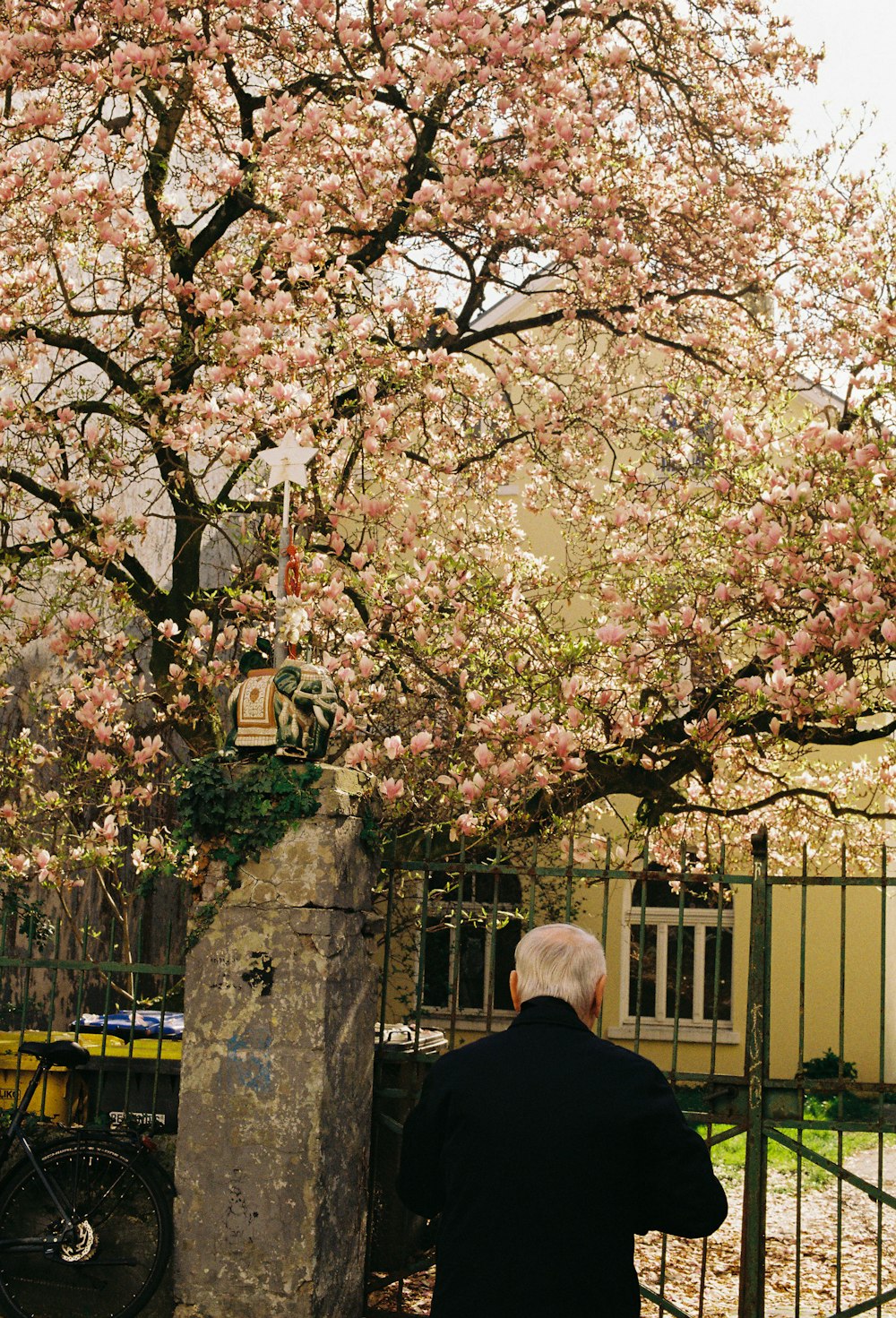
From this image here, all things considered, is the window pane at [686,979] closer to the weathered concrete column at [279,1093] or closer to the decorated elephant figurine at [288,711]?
the weathered concrete column at [279,1093]

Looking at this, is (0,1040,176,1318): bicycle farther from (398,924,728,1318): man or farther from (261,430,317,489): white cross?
(398,924,728,1318): man

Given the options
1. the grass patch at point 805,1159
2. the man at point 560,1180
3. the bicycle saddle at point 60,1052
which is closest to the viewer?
the man at point 560,1180

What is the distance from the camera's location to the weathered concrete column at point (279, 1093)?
202 inches

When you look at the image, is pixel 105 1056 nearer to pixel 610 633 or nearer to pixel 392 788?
pixel 392 788

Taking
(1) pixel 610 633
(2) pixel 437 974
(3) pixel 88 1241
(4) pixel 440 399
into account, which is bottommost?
(3) pixel 88 1241

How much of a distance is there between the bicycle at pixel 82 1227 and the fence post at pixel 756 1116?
2329 millimetres

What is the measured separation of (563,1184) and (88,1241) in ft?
12.0

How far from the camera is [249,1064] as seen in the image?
5262 mm

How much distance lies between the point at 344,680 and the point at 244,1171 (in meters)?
3.37

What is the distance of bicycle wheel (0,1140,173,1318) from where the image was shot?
18.6ft

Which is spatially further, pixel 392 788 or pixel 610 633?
pixel 610 633

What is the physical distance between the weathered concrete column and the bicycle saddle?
101 centimetres

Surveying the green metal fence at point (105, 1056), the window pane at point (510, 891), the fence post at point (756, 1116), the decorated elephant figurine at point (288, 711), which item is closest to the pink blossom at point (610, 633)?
the fence post at point (756, 1116)

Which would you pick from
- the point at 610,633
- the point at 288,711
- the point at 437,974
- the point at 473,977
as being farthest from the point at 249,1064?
the point at 473,977
